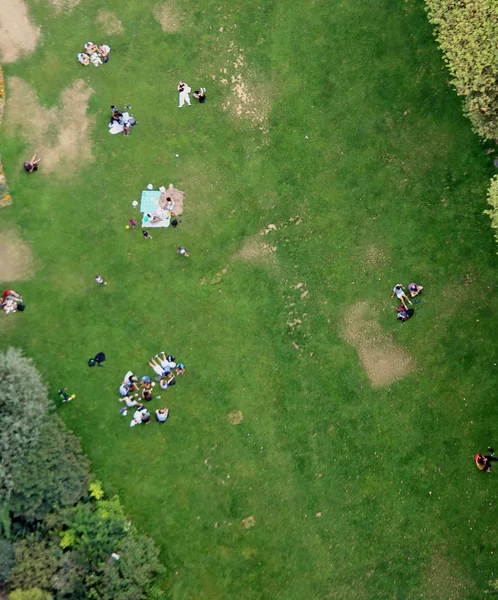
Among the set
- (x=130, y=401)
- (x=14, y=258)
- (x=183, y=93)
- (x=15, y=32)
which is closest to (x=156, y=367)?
(x=130, y=401)

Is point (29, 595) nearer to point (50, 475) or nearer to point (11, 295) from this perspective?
point (50, 475)

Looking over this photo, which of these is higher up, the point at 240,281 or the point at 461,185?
the point at 461,185

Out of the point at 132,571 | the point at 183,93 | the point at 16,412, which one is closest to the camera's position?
the point at 16,412

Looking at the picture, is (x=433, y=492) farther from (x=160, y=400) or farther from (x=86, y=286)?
(x=86, y=286)

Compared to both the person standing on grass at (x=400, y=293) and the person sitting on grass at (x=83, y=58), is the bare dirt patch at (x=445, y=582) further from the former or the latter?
the person sitting on grass at (x=83, y=58)

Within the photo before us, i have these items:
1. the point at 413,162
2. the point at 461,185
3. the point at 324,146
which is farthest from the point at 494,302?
the point at 324,146
